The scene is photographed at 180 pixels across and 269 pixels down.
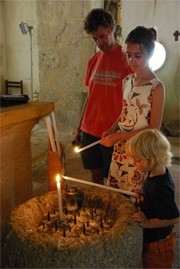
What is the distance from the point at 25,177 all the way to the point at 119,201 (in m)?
0.71

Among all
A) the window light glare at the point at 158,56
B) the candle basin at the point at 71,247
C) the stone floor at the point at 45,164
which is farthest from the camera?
the window light glare at the point at 158,56

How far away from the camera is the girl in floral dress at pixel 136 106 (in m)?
1.69

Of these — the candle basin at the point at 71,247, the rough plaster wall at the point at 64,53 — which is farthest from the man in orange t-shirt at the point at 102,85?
the rough plaster wall at the point at 64,53

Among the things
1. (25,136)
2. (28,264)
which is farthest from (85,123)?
(28,264)

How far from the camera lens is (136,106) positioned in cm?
176

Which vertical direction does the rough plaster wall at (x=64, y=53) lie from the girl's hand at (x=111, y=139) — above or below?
above

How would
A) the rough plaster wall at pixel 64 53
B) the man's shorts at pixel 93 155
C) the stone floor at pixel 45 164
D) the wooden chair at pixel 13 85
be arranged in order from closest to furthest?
the man's shorts at pixel 93 155
the stone floor at pixel 45 164
the rough plaster wall at pixel 64 53
the wooden chair at pixel 13 85

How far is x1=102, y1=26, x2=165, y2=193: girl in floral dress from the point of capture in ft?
5.54

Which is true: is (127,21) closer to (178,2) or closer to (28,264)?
(178,2)

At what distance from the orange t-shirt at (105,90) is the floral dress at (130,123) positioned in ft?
0.74

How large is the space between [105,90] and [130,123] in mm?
446

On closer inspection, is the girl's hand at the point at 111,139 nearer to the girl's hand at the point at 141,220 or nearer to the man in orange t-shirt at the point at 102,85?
the man in orange t-shirt at the point at 102,85

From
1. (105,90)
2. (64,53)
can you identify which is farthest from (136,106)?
(64,53)

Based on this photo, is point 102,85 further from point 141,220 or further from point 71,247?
point 71,247
